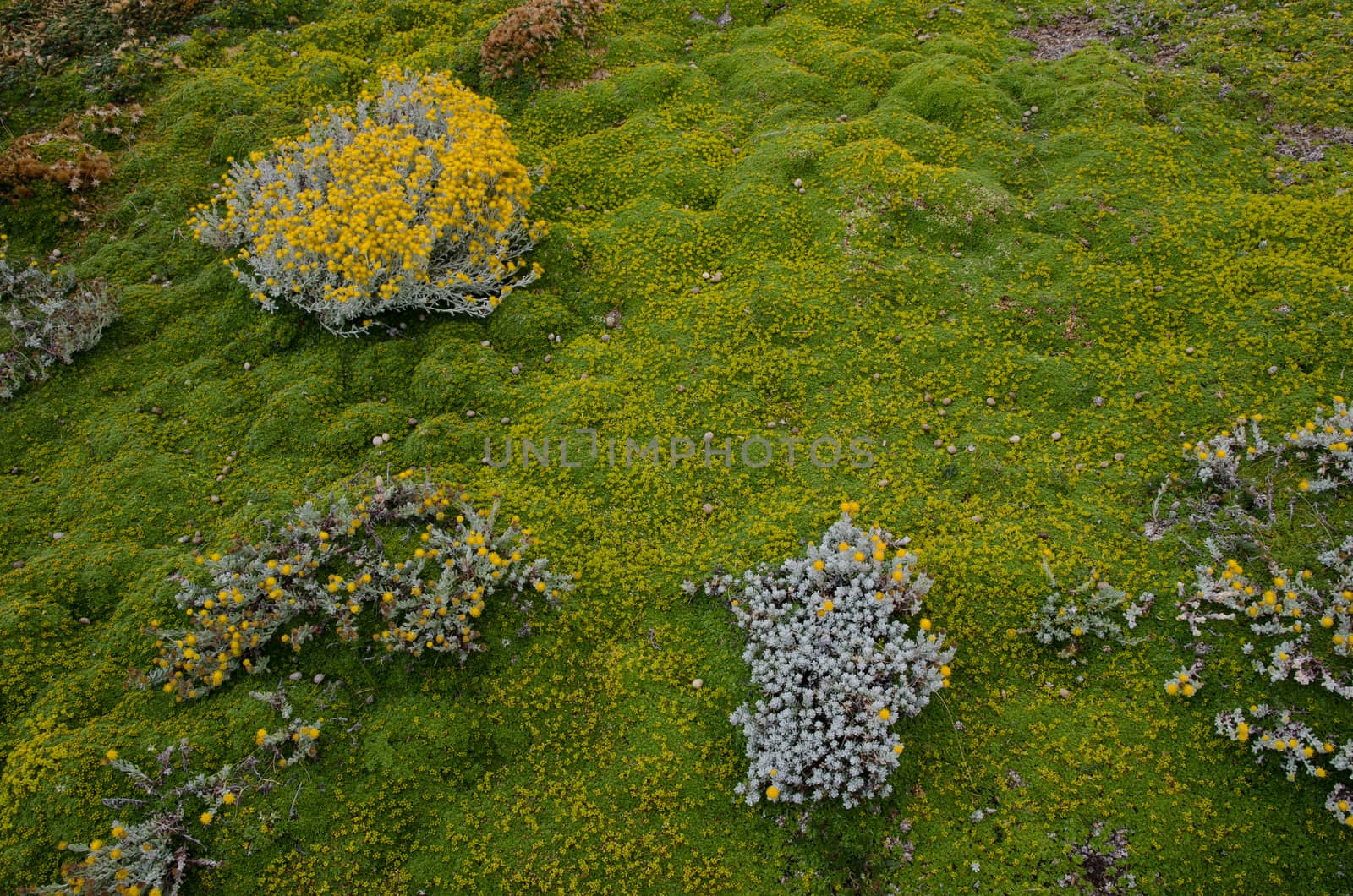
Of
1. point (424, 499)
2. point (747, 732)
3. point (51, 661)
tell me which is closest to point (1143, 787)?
point (747, 732)

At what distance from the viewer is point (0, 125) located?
36.4 ft

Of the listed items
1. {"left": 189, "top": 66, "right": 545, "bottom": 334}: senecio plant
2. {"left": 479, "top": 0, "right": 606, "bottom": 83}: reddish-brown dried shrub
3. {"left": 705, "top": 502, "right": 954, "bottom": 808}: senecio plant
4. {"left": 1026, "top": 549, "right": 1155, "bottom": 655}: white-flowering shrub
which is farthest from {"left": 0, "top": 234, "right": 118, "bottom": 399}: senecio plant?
{"left": 1026, "top": 549, "right": 1155, "bottom": 655}: white-flowering shrub

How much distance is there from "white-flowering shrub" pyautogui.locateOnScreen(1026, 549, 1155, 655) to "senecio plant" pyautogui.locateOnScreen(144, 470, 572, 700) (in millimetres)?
4337

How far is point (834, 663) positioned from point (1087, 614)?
7.70 feet

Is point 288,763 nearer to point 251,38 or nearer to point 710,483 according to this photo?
point 710,483

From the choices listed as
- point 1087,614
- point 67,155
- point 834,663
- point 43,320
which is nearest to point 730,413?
point 834,663

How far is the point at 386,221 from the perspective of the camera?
27.6 ft

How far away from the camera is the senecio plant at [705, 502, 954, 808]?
5.89 meters

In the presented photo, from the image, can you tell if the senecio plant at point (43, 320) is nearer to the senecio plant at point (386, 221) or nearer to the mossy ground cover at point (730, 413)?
the mossy ground cover at point (730, 413)

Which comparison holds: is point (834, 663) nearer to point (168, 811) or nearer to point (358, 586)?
point (358, 586)

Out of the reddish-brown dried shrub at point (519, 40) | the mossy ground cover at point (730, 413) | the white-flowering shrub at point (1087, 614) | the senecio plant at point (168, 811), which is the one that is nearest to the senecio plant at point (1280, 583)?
the mossy ground cover at point (730, 413)

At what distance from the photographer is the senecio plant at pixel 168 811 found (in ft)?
18.1

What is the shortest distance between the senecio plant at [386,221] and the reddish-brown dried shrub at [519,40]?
69.2 inches

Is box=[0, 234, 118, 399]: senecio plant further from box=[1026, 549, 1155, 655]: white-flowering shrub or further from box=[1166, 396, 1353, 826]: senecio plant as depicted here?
box=[1166, 396, 1353, 826]: senecio plant
